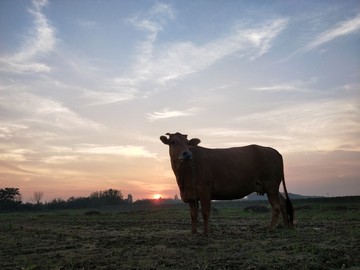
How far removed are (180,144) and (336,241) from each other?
16.1ft

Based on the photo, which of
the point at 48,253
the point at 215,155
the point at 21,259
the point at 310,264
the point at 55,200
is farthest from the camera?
the point at 55,200

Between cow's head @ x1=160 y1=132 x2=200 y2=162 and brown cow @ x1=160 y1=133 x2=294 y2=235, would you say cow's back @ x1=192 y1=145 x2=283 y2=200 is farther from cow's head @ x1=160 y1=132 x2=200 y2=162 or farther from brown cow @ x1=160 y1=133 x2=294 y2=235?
cow's head @ x1=160 y1=132 x2=200 y2=162

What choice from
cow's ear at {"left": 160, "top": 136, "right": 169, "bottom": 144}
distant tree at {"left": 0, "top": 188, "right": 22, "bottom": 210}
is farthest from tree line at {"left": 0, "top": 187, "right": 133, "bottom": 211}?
cow's ear at {"left": 160, "top": 136, "right": 169, "bottom": 144}

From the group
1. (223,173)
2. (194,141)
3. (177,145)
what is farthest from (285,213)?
(177,145)

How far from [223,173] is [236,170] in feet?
1.46

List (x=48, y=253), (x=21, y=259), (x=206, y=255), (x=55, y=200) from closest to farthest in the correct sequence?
(x=206, y=255), (x=21, y=259), (x=48, y=253), (x=55, y=200)

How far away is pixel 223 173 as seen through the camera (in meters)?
12.0

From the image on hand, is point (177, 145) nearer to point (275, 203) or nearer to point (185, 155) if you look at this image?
point (185, 155)

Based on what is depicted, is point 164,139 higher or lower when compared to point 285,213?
higher

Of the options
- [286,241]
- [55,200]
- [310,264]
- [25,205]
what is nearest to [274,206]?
[286,241]

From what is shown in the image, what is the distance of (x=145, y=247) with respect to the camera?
8836 mm

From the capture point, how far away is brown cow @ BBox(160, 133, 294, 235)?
37.7 feet

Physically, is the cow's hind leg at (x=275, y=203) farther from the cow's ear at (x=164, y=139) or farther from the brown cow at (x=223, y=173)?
the cow's ear at (x=164, y=139)

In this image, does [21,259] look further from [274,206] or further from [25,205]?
[25,205]
